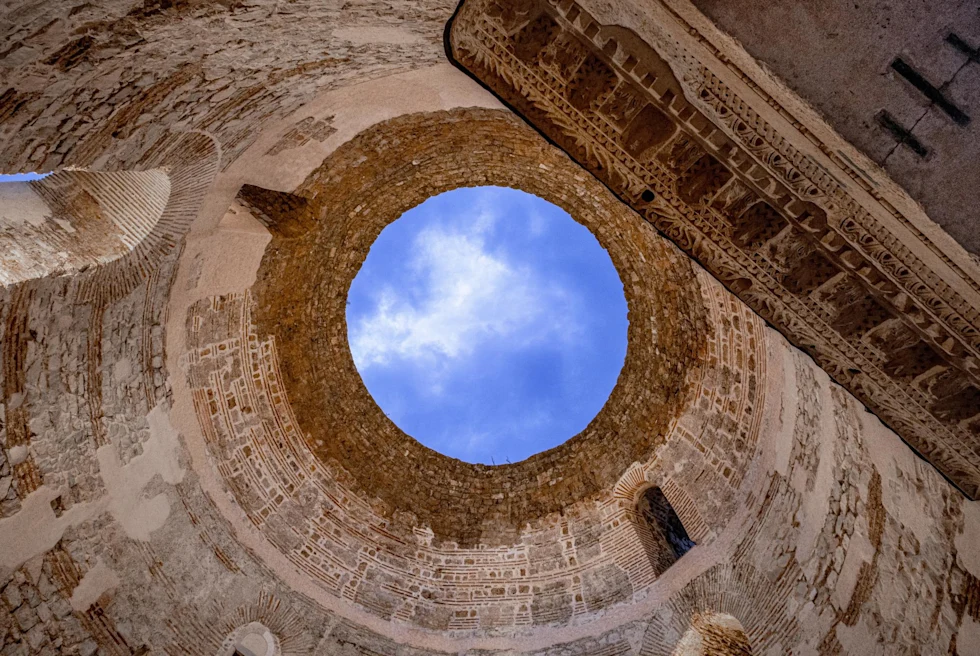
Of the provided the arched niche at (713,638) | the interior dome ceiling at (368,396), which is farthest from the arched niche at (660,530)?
the arched niche at (713,638)

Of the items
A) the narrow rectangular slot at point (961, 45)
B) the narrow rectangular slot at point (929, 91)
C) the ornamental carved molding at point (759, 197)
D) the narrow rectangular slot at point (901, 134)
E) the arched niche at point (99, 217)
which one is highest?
the narrow rectangular slot at point (961, 45)

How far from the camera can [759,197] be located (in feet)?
9.34

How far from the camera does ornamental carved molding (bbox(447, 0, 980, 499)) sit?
2547mm

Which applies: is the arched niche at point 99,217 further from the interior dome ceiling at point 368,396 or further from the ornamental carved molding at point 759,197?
the ornamental carved molding at point 759,197

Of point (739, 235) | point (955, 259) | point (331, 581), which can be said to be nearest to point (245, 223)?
point (331, 581)

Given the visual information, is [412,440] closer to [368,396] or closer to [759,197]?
[368,396]

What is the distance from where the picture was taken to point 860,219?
2615 millimetres

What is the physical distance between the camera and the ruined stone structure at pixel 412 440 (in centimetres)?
259

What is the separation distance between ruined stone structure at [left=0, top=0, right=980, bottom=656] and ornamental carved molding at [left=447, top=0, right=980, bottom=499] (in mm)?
15

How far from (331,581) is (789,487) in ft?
15.1

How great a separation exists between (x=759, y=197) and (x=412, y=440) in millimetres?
5432

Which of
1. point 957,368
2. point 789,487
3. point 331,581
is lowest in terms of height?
point 331,581

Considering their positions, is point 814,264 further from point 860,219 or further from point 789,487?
point 789,487

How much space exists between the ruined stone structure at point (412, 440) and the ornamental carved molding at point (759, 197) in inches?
0.6
